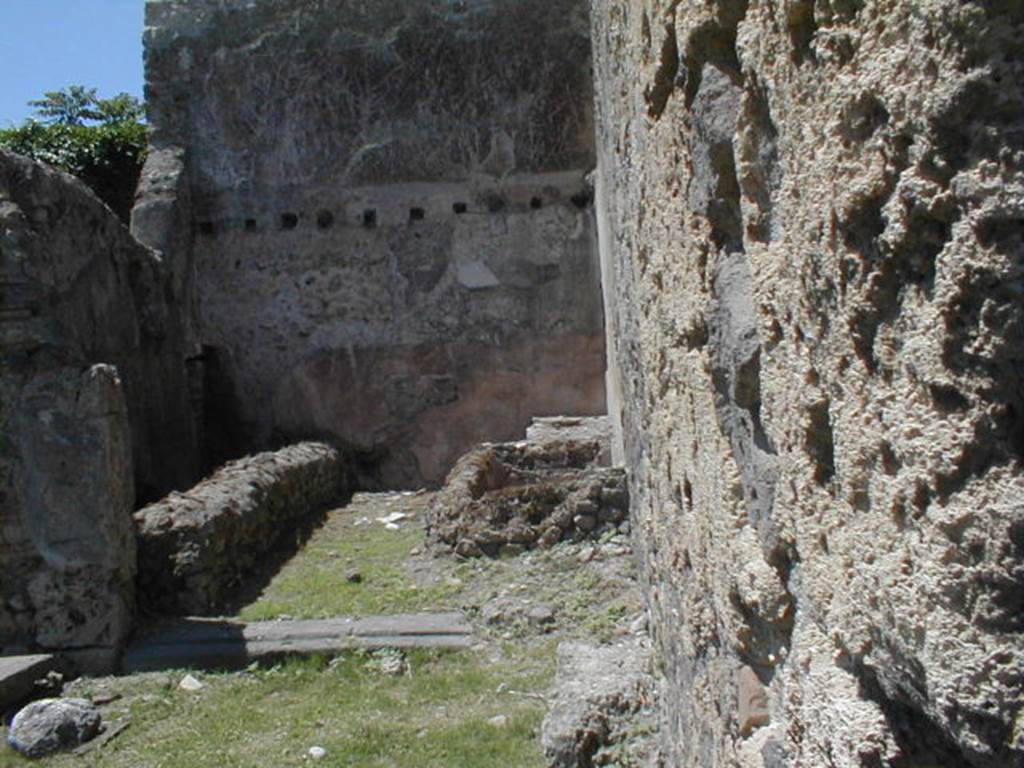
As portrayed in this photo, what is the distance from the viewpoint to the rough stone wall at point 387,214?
34.4ft

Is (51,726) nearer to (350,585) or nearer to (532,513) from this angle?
(350,585)

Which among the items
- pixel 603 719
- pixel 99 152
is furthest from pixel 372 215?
pixel 603 719

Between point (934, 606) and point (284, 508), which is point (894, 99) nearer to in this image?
point (934, 606)

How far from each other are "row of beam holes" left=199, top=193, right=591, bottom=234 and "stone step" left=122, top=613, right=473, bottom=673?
632 cm

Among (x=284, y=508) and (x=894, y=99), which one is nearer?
(x=894, y=99)

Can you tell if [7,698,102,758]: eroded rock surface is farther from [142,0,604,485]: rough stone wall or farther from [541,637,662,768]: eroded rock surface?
[142,0,604,485]: rough stone wall

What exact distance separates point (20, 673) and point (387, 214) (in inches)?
276

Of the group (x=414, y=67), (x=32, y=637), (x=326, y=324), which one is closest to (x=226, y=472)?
(x=32, y=637)

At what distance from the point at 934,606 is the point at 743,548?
574mm

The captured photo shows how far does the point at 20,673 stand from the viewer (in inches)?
168

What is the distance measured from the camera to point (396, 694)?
4.11 m

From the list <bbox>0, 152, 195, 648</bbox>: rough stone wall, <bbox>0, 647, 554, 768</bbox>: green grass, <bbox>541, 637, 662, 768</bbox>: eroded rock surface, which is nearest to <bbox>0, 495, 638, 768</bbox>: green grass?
<bbox>0, 647, 554, 768</bbox>: green grass

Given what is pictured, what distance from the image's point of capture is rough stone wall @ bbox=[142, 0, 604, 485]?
10.5m

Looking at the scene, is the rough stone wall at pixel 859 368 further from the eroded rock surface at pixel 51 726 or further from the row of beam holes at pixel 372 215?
the row of beam holes at pixel 372 215
